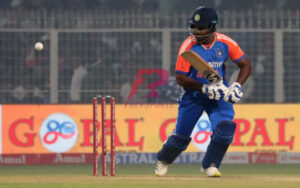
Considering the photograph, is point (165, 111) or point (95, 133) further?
point (165, 111)

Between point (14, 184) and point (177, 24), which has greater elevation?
point (177, 24)

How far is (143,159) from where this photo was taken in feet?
42.0

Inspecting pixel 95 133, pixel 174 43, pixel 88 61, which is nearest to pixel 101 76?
pixel 88 61

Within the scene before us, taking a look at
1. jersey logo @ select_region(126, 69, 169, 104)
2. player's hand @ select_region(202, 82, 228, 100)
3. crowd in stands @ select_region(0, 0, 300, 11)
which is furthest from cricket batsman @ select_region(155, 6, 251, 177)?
crowd in stands @ select_region(0, 0, 300, 11)

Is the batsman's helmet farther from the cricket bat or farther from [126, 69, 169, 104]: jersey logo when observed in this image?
[126, 69, 169, 104]: jersey logo

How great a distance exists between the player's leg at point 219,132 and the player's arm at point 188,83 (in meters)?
0.29

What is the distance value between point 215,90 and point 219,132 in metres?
0.42

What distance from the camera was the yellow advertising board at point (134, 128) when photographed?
12.7 meters

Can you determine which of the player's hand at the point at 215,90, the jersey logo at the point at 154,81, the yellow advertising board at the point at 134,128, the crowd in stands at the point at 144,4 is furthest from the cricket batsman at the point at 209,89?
the crowd in stands at the point at 144,4

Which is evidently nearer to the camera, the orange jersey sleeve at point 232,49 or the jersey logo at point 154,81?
the orange jersey sleeve at point 232,49

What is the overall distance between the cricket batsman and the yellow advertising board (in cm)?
393

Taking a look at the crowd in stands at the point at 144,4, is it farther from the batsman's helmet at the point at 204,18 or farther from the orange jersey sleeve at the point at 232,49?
the batsman's helmet at the point at 204,18

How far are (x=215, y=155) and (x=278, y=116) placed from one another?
4376 mm

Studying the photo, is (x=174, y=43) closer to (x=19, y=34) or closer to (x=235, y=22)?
(x=235, y=22)
